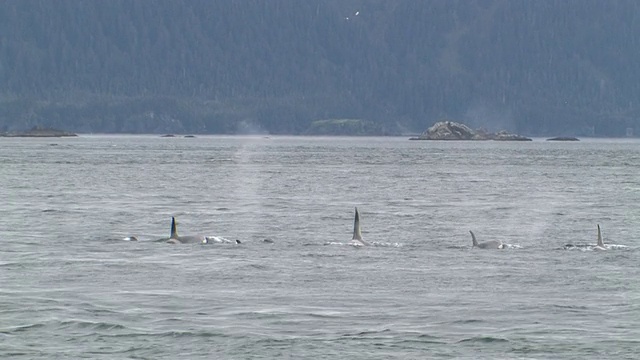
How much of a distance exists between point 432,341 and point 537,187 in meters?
80.1

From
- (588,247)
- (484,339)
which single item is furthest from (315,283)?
(588,247)

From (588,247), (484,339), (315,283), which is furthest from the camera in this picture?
(588,247)

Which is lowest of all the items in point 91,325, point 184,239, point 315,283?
point 91,325

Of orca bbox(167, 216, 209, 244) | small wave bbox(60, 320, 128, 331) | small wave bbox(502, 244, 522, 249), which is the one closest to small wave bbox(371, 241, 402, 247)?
small wave bbox(502, 244, 522, 249)

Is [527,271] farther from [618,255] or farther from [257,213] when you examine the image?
[257,213]

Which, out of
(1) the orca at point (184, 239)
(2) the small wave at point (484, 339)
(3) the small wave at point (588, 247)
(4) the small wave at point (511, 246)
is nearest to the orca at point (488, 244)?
(4) the small wave at point (511, 246)

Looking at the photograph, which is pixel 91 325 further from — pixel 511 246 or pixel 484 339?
pixel 511 246

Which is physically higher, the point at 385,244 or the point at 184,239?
the point at 184,239

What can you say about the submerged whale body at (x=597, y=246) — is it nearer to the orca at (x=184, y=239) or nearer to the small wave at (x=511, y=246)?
the small wave at (x=511, y=246)

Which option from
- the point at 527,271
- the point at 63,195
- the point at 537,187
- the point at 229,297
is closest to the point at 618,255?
the point at 527,271

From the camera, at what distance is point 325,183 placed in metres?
112

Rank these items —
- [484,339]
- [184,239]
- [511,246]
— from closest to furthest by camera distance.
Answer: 1. [484,339]
2. [511,246]
3. [184,239]

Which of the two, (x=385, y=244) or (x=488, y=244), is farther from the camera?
(x=385, y=244)

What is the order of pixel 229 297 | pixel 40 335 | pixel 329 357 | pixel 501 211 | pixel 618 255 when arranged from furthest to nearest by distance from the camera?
pixel 501 211 → pixel 618 255 → pixel 229 297 → pixel 40 335 → pixel 329 357
